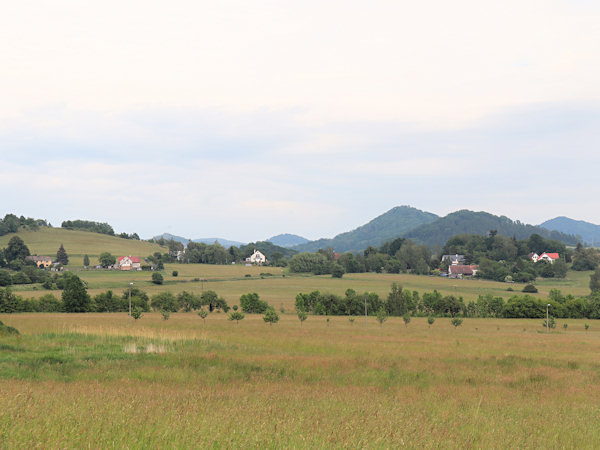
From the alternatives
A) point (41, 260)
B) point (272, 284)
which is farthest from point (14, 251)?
point (272, 284)

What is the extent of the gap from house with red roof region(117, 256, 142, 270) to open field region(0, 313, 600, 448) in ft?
519

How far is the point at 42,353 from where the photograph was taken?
72.7 ft

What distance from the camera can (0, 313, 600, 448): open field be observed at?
22.1ft

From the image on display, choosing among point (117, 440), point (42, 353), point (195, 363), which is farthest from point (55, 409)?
point (42, 353)

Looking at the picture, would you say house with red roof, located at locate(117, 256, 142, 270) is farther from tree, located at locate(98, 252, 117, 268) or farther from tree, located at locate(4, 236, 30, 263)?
tree, located at locate(4, 236, 30, 263)

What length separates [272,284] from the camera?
5965 inches

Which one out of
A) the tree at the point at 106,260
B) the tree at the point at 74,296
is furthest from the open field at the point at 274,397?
the tree at the point at 106,260

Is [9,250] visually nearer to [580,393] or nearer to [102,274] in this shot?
[102,274]

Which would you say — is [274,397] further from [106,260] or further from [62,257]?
[62,257]

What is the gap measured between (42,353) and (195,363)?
7061 millimetres

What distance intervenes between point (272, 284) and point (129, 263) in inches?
2737

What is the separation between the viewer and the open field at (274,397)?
672 centimetres

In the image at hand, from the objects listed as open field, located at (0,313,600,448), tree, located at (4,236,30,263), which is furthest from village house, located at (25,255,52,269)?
open field, located at (0,313,600,448)

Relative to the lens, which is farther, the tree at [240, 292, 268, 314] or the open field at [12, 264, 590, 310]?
the open field at [12, 264, 590, 310]
